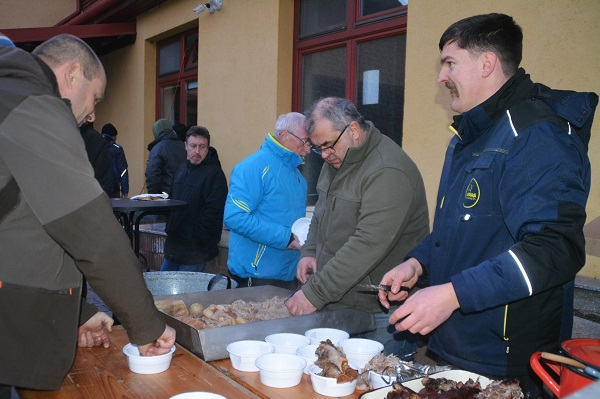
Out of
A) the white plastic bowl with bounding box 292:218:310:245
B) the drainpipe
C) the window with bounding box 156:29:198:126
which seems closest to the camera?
the white plastic bowl with bounding box 292:218:310:245

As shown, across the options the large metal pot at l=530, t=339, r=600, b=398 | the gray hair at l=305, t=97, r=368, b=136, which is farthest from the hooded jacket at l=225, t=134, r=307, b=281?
Answer: the large metal pot at l=530, t=339, r=600, b=398

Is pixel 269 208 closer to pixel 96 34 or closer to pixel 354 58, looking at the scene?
pixel 354 58

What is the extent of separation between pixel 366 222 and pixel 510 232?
997mm

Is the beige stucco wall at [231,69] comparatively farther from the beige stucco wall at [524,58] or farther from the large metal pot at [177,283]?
the large metal pot at [177,283]

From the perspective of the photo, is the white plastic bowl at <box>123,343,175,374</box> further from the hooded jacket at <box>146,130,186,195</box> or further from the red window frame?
the hooded jacket at <box>146,130,186,195</box>

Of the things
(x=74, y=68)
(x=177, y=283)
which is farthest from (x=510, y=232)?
(x=177, y=283)

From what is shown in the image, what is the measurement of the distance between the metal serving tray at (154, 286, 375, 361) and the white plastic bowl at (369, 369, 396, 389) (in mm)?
618

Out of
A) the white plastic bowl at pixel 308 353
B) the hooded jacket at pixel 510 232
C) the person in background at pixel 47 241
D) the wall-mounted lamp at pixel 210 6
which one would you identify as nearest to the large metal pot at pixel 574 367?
the hooded jacket at pixel 510 232

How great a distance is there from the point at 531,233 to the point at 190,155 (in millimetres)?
4132

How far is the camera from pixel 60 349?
1.85m

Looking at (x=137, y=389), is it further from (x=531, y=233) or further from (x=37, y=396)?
(x=531, y=233)

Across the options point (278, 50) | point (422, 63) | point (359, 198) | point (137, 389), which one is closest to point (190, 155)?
point (278, 50)

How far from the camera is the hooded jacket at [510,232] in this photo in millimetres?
1798

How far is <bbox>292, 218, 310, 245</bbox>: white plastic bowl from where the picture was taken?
386 cm
